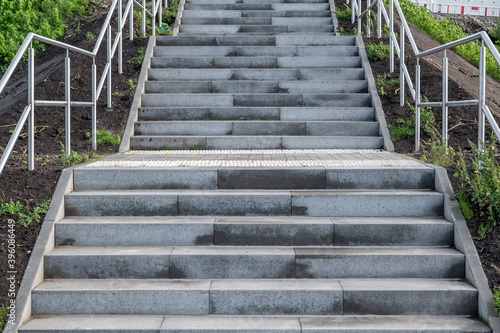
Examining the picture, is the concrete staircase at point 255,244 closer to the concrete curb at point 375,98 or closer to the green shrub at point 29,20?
the concrete curb at point 375,98

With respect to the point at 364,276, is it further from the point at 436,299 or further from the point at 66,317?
the point at 66,317

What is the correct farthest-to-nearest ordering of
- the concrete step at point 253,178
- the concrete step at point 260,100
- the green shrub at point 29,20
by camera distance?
the green shrub at point 29,20 < the concrete step at point 260,100 < the concrete step at point 253,178

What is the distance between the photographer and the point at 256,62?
770cm

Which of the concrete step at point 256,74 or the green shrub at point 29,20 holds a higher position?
the green shrub at point 29,20

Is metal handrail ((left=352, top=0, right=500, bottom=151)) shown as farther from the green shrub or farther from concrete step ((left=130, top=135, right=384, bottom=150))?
the green shrub

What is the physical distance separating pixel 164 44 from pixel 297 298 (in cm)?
623

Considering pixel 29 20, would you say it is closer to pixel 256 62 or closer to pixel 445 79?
pixel 256 62

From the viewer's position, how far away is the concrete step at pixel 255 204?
400 cm

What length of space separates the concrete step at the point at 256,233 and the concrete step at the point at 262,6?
7487 mm

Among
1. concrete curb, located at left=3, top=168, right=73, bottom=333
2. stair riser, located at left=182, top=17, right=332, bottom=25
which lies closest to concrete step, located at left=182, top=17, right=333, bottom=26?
stair riser, located at left=182, top=17, right=332, bottom=25

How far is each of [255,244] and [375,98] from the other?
12.6ft

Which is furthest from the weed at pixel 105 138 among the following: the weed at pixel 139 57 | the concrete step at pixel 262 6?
the concrete step at pixel 262 6

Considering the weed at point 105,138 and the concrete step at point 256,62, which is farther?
the concrete step at point 256,62

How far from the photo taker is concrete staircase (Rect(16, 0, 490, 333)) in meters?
3.25
